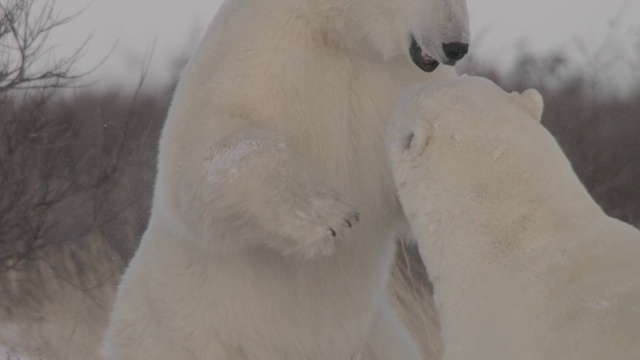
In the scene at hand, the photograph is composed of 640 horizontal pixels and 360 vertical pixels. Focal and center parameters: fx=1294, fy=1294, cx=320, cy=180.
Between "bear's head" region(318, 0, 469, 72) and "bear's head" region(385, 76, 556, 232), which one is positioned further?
"bear's head" region(318, 0, 469, 72)

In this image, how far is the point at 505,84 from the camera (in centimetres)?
1288

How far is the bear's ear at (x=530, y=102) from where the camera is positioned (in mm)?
3432

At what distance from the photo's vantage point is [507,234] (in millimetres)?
3125

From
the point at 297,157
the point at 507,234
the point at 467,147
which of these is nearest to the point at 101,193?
the point at 297,157

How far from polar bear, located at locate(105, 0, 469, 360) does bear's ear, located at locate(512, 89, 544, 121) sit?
0.63 metres

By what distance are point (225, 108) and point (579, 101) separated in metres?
9.56

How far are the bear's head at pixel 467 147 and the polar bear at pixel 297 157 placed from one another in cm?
66

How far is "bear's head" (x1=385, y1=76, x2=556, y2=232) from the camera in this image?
10.5 feet

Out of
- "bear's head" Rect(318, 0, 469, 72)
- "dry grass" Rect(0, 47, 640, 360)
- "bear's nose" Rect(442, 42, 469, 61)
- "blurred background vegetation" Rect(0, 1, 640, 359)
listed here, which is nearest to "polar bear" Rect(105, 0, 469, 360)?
"bear's head" Rect(318, 0, 469, 72)

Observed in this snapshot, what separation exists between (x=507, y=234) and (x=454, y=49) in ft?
3.17

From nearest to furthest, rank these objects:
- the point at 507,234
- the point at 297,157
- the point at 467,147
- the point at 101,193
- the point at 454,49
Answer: the point at 507,234, the point at 467,147, the point at 454,49, the point at 297,157, the point at 101,193

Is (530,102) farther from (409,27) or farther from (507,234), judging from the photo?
(409,27)

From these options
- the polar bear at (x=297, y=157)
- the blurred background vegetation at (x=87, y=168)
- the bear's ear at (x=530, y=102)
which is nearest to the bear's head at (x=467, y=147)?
the bear's ear at (x=530, y=102)

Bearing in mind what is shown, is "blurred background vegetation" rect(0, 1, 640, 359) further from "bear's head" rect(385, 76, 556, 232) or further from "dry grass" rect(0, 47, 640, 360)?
"bear's head" rect(385, 76, 556, 232)
